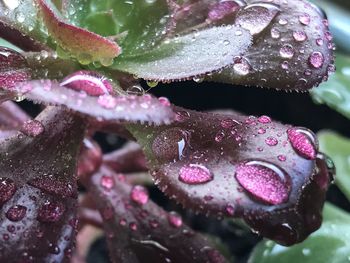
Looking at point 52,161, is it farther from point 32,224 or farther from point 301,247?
point 301,247

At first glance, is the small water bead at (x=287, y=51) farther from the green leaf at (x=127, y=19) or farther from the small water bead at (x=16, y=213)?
the small water bead at (x=16, y=213)

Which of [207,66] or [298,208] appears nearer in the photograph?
[207,66]

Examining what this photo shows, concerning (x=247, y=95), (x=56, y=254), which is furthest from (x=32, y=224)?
(x=247, y=95)

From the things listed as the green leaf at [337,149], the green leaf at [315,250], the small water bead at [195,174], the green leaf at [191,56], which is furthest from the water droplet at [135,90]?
the green leaf at [337,149]

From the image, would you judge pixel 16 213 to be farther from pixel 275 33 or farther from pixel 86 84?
pixel 275 33

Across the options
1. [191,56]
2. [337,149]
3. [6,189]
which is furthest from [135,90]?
[337,149]

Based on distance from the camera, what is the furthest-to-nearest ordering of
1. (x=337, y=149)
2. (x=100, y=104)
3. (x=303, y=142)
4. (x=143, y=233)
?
1. (x=337, y=149)
2. (x=143, y=233)
3. (x=303, y=142)
4. (x=100, y=104)

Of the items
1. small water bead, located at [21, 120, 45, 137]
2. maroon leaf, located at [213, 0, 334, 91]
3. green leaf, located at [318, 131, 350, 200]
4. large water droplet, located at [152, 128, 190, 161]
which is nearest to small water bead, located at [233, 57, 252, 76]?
maroon leaf, located at [213, 0, 334, 91]
